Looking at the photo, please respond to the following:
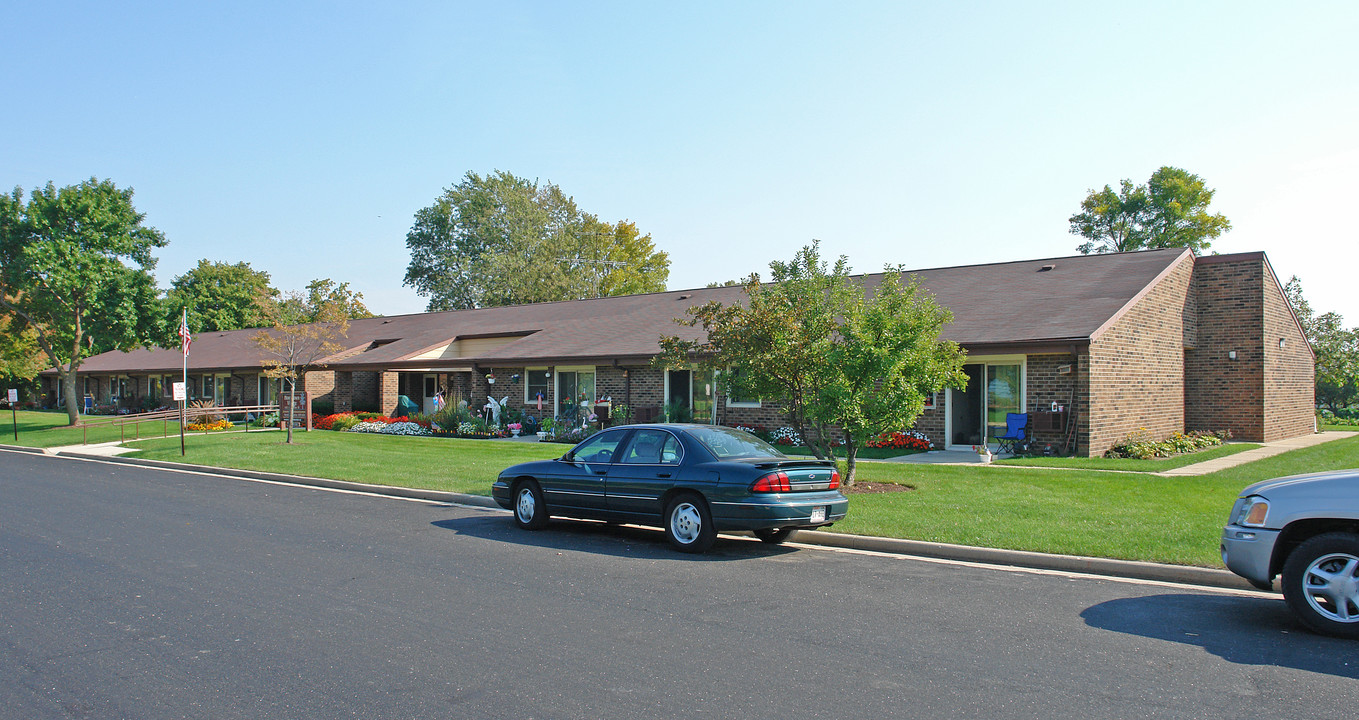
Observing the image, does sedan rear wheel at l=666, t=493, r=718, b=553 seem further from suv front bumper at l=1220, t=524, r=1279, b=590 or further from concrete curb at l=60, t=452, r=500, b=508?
suv front bumper at l=1220, t=524, r=1279, b=590

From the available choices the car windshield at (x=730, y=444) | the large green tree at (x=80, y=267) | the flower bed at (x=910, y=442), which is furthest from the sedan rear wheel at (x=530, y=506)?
the large green tree at (x=80, y=267)

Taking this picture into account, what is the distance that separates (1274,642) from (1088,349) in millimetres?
12471

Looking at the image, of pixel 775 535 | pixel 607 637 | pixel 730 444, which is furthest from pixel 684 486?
pixel 607 637

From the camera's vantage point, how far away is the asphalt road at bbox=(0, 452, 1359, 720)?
477cm

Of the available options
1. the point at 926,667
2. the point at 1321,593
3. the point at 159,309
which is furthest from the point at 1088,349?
the point at 159,309

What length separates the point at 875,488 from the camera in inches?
523

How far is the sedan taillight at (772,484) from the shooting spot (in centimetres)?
891

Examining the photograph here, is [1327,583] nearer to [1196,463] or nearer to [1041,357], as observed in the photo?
[1196,463]

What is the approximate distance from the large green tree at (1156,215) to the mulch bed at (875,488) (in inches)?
1601

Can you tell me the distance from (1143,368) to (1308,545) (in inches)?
621

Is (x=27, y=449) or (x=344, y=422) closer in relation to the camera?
(x=27, y=449)

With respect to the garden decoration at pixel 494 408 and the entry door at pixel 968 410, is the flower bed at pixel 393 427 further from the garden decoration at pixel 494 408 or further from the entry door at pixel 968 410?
the entry door at pixel 968 410

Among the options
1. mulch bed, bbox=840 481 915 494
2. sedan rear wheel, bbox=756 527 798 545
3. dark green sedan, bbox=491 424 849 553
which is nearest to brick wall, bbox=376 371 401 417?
mulch bed, bbox=840 481 915 494

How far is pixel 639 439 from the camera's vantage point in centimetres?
1019
